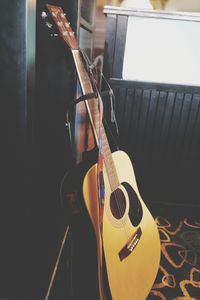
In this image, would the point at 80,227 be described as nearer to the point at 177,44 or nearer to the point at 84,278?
the point at 84,278

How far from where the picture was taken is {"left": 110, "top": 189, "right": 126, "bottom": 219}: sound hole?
1186mm

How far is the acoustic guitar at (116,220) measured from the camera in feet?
3.39

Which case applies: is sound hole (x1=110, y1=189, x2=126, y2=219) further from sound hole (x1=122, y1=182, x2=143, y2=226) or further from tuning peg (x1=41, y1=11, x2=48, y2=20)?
tuning peg (x1=41, y1=11, x2=48, y2=20)

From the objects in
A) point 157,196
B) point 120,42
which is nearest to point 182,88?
point 120,42

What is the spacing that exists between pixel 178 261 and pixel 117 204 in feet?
2.41

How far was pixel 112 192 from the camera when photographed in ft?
3.88

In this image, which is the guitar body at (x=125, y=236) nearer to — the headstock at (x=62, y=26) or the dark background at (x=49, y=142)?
the dark background at (x=49, y=142)

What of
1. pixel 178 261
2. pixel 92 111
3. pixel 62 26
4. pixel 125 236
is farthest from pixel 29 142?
pixel 178 261

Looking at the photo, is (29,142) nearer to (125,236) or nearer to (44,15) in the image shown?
(44,15)

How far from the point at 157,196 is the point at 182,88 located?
822mm

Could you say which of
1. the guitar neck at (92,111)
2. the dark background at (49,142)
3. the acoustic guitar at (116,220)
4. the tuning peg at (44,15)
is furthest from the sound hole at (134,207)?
the tuning peg at (44,15)

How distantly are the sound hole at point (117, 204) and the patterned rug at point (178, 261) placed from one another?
51cm

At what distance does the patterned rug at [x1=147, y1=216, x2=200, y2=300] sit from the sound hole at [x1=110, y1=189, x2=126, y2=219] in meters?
0.51

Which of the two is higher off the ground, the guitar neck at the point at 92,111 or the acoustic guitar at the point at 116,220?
the guitar neck at the point at 92,111
